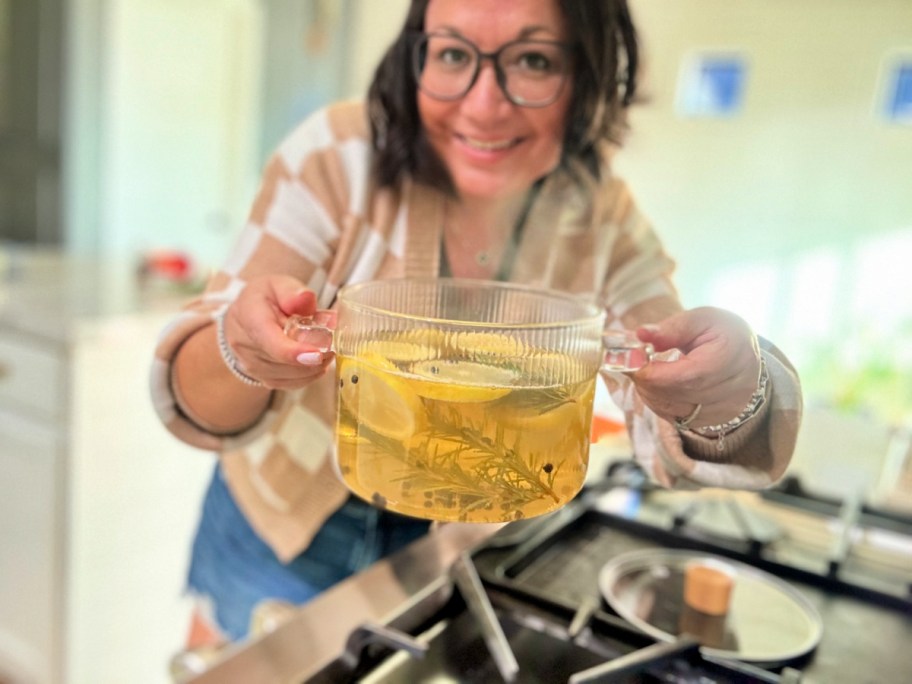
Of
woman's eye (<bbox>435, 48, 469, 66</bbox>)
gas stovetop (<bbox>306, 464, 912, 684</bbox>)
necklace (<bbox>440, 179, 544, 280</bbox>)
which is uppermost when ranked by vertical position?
woman's eye (<bbox>435, 48, 469, 66</bbox>)

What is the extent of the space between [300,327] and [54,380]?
1.01 meters

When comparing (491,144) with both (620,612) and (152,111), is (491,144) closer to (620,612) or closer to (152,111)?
(620,612)

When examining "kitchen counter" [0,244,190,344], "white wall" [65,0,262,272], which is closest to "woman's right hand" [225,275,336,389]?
"kitchen counter" [0,244,190,344]

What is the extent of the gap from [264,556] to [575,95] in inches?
18.3

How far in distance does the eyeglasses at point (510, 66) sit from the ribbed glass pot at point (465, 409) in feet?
0.43

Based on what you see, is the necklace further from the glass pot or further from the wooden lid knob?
the wooden lid knob

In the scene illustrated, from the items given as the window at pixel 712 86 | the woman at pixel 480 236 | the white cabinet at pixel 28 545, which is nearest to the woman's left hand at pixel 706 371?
the woman at pixel 480 236

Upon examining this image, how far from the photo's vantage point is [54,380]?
1.21m

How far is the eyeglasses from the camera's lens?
1.28 feet

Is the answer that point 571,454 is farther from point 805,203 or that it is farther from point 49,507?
point 49,507

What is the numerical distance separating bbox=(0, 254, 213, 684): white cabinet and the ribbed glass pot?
0.92m

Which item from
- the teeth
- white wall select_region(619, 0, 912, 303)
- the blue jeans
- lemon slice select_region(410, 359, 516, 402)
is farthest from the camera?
the blue jeans

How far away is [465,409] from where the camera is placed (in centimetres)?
31

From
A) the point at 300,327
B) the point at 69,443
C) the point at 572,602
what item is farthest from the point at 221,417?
the point at 69,443
